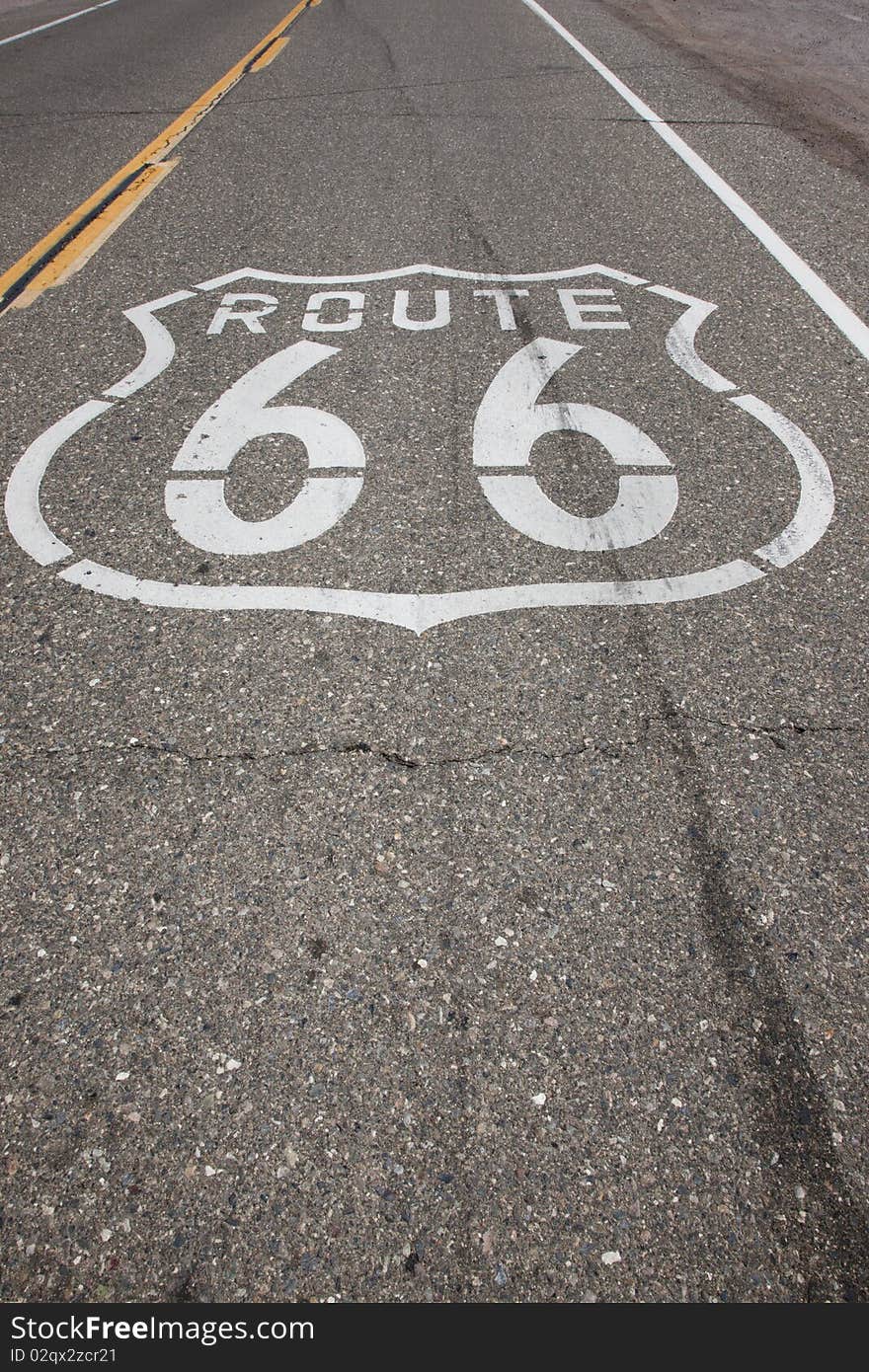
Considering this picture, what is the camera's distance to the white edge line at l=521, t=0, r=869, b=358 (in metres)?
4.78

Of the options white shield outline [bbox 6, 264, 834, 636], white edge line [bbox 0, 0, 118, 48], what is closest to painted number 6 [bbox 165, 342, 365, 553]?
white shield outline [bbox 6, 264, 834, 636]

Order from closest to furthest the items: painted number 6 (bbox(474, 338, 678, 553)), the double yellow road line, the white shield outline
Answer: the white shield outline → painted number 6 (bbox(474, 338, 678, 553)) → the double yellow road line

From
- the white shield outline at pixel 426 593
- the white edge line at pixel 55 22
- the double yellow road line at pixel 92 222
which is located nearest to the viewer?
the white shield outline at pixel 426 593

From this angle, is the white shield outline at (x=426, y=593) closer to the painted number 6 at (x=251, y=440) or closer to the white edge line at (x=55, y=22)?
the painted number 6 at (x=251, y=440)

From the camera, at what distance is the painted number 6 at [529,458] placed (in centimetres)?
338

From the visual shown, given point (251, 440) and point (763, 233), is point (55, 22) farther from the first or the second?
point (251, 440)

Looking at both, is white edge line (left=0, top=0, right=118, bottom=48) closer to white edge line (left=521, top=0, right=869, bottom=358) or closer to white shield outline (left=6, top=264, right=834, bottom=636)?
white edge line (left=521, top=0, right=869, bottom=358)

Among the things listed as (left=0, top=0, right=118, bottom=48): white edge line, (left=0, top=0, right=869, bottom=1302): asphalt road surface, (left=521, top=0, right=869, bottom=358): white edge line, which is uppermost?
(left=0, top=0, right=118, bottom=48): white edge line

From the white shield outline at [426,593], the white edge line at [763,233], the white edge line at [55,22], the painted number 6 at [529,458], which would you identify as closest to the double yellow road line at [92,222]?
the white shield outline at [426,593]

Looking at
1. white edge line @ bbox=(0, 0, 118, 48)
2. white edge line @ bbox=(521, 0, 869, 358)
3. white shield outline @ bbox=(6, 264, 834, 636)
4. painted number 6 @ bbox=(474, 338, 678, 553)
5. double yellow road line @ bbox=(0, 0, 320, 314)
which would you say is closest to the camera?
white shield outline @ bbox=(6, 264, 834, 636)

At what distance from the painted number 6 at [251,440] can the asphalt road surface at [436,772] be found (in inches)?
0.8

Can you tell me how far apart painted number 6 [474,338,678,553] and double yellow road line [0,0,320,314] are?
9.19 ft
